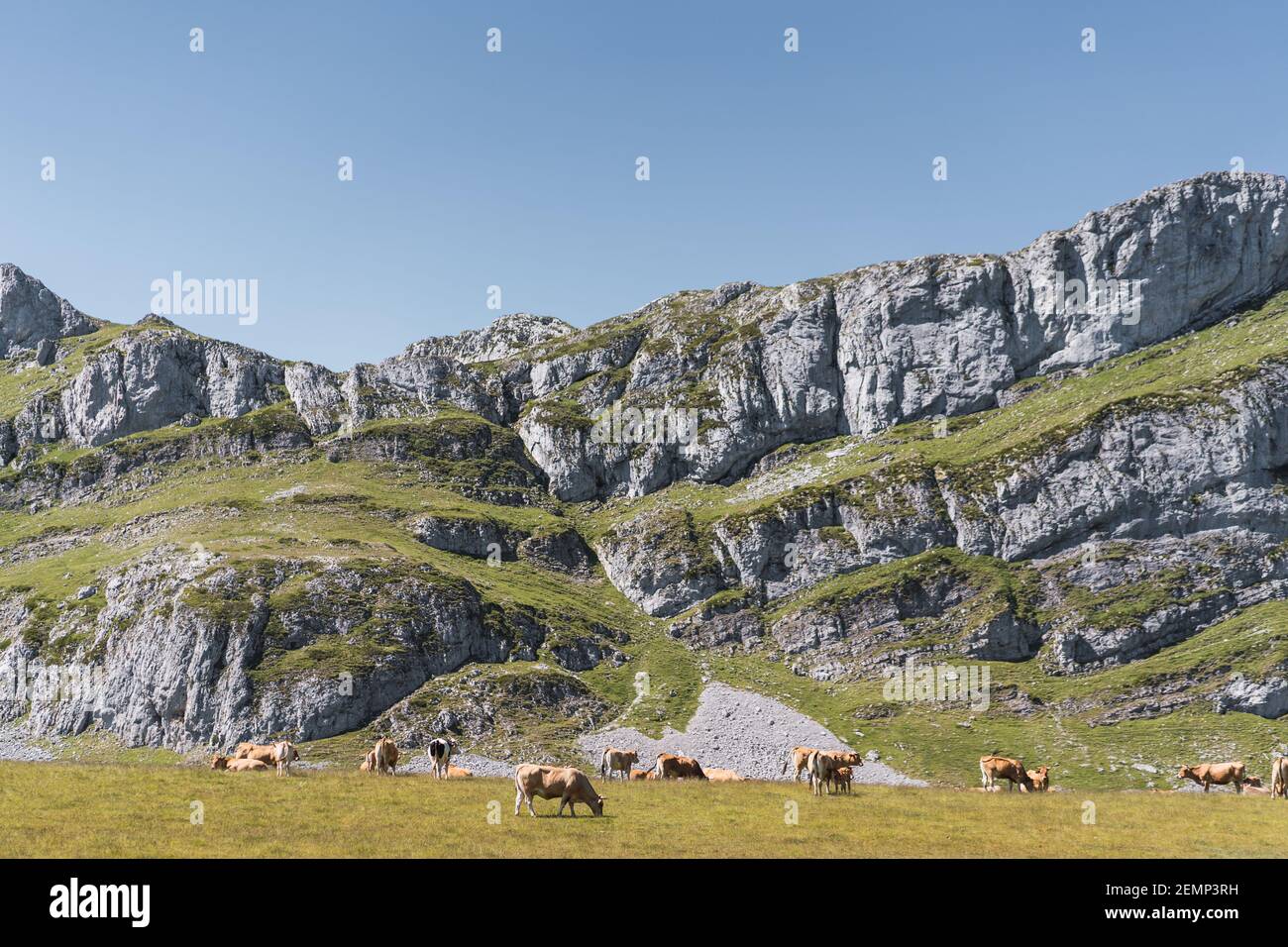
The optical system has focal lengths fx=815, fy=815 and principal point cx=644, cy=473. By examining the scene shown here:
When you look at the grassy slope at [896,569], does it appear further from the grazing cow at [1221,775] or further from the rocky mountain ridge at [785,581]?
the grazing cow at [1221,775]

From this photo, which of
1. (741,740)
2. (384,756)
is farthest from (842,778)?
(741,740)

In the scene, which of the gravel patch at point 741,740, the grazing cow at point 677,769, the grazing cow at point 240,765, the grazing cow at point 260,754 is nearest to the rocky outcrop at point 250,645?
the gravel patch at point 741,740

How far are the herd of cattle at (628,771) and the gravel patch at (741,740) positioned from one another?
6430 centimetres

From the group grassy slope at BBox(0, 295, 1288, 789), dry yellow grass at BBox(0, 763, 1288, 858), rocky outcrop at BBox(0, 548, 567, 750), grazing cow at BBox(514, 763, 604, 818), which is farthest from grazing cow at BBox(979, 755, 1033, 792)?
rocky outcrop at BBox(0, 548, 567, 750)

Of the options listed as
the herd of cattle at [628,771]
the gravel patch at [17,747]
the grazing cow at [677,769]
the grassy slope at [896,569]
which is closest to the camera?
the herd of cattle at [628,771]

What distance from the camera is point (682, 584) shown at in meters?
178

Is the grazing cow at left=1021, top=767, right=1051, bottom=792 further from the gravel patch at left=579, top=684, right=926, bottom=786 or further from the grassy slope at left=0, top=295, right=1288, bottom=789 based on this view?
the grassy slope at left=0, top=295, right=1288, bottom=789

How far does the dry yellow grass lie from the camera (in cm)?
2630

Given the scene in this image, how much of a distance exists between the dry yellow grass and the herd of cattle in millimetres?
1161

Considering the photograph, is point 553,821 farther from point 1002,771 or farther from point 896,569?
point 896,569

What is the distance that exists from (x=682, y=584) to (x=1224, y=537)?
10239 centimetres

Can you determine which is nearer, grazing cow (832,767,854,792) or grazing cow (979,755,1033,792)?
grazing cow (832,767,854,792)

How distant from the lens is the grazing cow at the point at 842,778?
140ft
